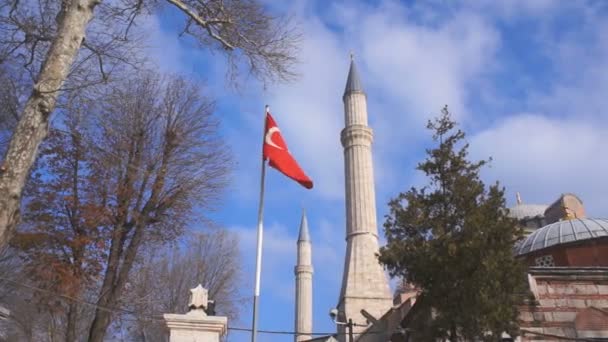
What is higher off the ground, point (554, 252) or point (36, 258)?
point (554, 252)

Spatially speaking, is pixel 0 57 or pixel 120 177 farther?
pixel 120 177

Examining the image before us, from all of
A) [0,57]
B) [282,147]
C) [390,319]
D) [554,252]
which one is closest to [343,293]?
[390,319]

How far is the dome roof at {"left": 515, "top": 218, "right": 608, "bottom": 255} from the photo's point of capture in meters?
18.0

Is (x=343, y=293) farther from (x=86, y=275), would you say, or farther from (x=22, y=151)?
A: (x=22, y=151)

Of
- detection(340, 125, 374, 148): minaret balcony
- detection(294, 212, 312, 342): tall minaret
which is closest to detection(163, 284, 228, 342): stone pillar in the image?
detection(340, 125, 374, 148): minaret balcony

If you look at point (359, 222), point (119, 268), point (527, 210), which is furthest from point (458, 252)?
point (527, 210)

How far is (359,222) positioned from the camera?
25.5 metres

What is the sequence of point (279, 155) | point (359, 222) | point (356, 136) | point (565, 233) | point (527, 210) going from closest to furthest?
point (279, 155) → point (565, 233) → point (359, 222) → point (356, 136) → point (527, 210)

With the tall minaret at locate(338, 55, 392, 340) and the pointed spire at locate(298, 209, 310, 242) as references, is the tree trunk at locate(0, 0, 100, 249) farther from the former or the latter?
the pointed spire at locate(298, 209, 310, 242)

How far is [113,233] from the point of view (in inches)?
412

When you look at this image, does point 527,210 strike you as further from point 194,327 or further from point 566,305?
point 194,327

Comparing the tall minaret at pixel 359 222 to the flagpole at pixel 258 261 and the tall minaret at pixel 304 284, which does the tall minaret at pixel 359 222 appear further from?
the flagpole at pixel 258 261

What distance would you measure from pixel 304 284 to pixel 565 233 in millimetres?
21488

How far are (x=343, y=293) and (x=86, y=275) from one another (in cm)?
1431
